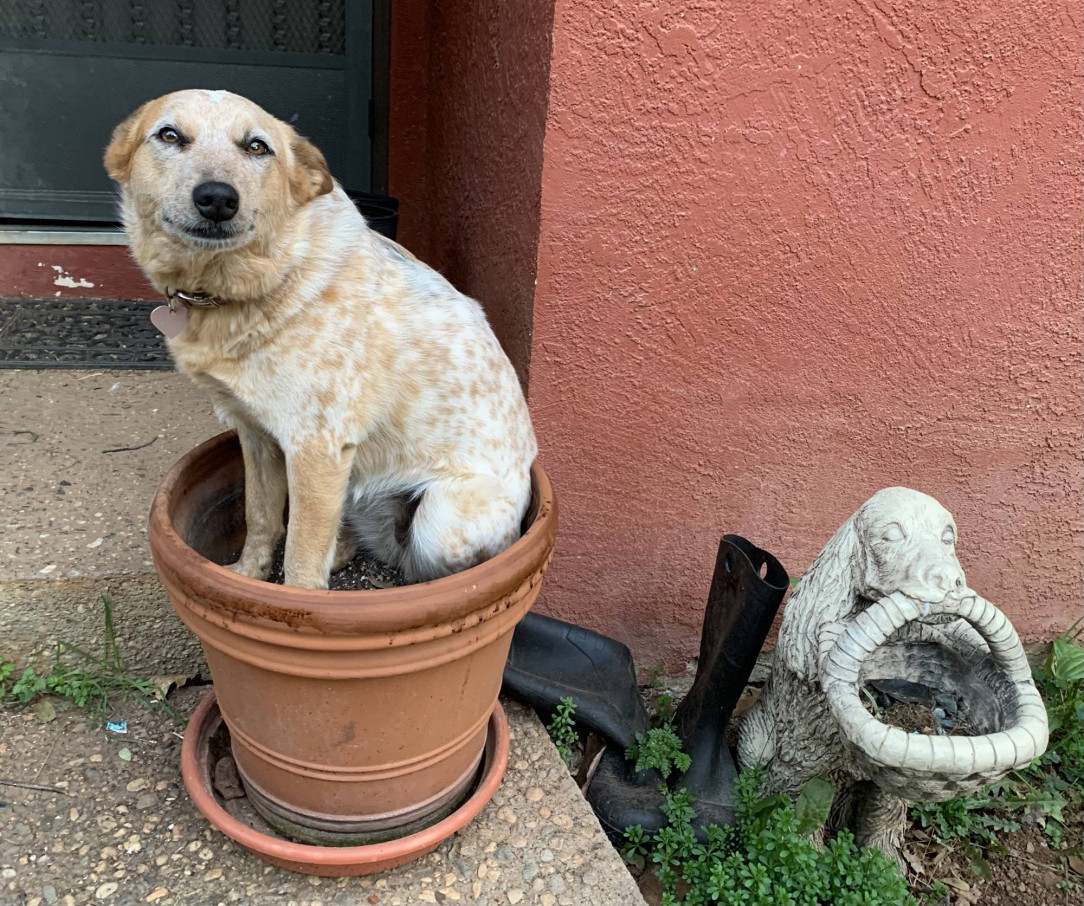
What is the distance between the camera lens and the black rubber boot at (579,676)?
235 centimetres

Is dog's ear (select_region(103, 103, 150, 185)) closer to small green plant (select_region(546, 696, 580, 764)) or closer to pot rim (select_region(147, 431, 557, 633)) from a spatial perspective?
pot rim (select_region(147, 431, 557, 633))

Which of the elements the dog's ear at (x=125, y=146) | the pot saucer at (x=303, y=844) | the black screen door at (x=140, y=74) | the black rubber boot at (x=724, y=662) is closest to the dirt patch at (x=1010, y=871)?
the black rubber boot at (x=724, y=662)

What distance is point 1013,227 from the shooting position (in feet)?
7.81

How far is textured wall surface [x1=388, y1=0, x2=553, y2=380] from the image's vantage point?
7.25 feet

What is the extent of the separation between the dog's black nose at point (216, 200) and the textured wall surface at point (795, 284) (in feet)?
2.73

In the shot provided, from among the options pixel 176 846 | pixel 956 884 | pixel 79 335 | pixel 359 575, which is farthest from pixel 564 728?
pixel 79 335

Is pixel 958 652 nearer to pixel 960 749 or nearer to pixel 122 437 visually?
pixel 960 749

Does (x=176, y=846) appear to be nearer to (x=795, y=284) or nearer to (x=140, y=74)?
(x=795, y=284)

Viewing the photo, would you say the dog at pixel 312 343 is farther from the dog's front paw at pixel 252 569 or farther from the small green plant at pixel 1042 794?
the small green plant at pixel 1042 794

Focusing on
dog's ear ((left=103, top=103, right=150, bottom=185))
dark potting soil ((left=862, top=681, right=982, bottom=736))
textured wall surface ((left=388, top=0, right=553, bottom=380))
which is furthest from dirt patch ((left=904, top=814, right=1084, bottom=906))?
dog's ear ((left=103, top=103, right=150, bottom=185))

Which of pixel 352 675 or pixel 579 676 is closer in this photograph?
pixel 352 675

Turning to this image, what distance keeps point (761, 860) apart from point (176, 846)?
Answer: 1434 mm

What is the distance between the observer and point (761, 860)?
2.02 meters

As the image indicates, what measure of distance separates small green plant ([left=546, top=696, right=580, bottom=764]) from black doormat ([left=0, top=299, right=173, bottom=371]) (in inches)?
90.6
